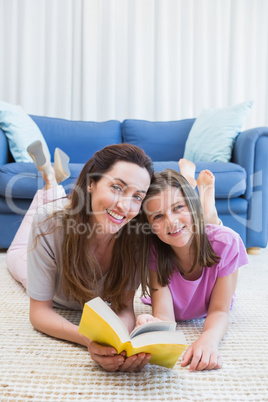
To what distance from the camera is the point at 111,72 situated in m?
3.46

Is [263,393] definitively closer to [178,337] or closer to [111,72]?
[178,337]

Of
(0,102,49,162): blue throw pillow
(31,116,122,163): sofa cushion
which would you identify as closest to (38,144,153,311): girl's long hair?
(0,102,49,162): blue throw pillow

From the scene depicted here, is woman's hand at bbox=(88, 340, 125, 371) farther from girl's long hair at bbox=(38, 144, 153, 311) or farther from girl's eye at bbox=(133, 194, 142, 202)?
girl's eye at bbox=(133, 194, 142, 202)

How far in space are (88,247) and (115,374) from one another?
0.36 meters

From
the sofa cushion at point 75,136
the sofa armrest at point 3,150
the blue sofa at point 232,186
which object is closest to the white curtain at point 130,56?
the sofa cushion at point 75,136

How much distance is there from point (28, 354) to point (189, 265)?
528mm

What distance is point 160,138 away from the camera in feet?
9.89

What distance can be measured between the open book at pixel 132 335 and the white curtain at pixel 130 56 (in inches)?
111

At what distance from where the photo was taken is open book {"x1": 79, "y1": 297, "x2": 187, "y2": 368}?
2.64 ft

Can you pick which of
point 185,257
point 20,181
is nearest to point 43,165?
point 20,181

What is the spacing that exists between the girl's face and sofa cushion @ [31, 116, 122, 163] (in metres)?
1.81

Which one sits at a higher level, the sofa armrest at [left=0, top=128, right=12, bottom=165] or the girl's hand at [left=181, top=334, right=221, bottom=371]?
the sofa armrest at [left=0, top=128, right=12, bottom=165]

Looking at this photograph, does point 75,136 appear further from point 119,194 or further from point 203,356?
point 203,356

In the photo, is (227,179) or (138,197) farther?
(227,179)
